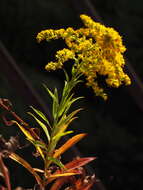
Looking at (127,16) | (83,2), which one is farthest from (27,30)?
(83,2)

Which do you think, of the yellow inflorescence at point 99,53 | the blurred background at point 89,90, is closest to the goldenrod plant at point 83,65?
the yellow inflorescence at point 99,53

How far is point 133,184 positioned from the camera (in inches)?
115

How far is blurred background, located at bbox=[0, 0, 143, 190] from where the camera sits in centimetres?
308

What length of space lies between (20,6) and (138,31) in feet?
3.31

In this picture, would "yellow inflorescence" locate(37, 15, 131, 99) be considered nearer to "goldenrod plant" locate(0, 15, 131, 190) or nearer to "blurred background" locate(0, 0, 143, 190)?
"goldenrod plant" locate(0, 15, 131, 190)

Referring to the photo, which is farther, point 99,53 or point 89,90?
point 89,90

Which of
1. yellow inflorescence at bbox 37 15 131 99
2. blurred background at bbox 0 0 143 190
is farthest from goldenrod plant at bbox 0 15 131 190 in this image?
blurred background at bbox 0 0 143 190

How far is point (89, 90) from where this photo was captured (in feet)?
11.2

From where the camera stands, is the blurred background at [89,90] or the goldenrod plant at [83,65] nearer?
the goldenrod plant at [83,65]

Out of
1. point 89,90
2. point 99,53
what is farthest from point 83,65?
point 89,90

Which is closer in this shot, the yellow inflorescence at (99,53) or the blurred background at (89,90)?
the yellow inflorescence at (99,53)

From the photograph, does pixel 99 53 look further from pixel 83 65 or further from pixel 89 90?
pixel 89 90

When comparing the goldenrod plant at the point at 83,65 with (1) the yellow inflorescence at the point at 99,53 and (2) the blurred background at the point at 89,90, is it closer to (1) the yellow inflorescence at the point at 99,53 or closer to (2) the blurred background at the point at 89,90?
(1) the yellow inflorescence at the point at 99,53

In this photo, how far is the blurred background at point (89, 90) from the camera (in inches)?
121
